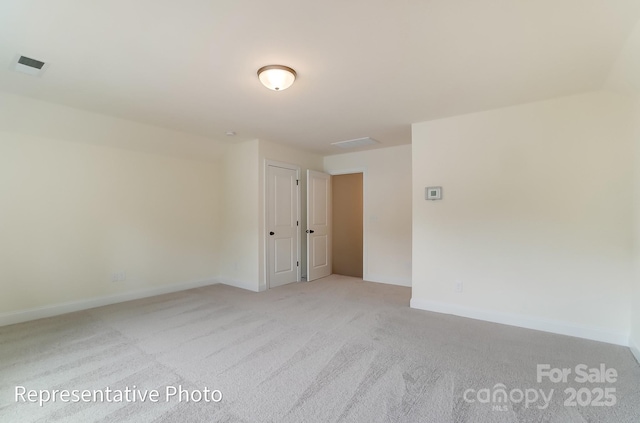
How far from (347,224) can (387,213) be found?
1.98m

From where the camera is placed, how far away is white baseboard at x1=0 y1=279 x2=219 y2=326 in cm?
321

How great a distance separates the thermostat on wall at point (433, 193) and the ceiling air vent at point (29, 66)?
404cm

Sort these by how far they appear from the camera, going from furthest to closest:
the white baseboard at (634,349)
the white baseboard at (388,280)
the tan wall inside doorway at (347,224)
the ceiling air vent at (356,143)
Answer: the tan wall inside doorway at (347,224) < the white baseboard at (388,280) < the ceiling air vent at (356,143) < the white baseboard at (634,349)

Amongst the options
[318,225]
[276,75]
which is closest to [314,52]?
[276,75]

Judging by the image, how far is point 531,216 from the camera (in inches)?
121

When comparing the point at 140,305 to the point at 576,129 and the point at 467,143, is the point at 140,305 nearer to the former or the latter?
the point at 467,143

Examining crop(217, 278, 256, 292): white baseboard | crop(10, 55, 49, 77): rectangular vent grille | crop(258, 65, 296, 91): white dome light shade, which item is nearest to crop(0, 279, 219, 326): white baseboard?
crop(217, 278, 256, 292): white baseboard

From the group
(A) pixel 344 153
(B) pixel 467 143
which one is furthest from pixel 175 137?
(B) pixel 467 143

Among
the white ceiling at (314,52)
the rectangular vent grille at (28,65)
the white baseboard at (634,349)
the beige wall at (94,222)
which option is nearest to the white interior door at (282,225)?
the beige wall at (94,222)

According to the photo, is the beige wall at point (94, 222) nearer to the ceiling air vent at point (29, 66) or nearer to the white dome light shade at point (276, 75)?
the ceiling air vent at point (29, 66)

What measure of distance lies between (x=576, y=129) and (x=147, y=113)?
477cm

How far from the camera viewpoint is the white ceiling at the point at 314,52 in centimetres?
169

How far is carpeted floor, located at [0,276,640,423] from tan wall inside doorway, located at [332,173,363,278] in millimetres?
3364

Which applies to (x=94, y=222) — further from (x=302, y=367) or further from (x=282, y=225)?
(x=302, y=367)
